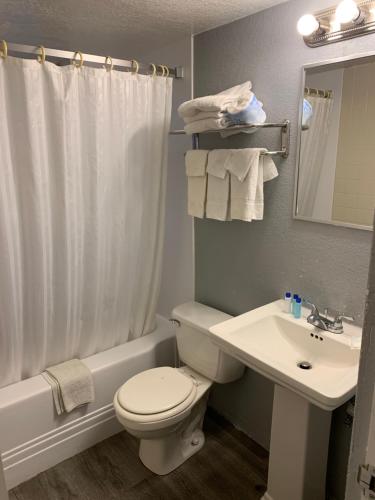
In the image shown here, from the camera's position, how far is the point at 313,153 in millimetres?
1687

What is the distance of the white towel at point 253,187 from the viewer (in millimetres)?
1744

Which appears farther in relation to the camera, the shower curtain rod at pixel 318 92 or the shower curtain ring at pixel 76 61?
the shower curtain ring at pixel 76 61

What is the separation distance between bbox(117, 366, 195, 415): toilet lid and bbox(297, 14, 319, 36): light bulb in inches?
66.1

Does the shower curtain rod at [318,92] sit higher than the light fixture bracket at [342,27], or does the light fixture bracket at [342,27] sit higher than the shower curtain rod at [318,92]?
the light fixture bracket at [342,27]

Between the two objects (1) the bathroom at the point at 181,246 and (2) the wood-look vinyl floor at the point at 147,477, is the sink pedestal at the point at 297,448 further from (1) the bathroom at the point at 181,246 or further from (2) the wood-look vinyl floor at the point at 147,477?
(2) the wood-look vinyl floor at the point at 147,477

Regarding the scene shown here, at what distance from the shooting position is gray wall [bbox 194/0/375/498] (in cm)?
162

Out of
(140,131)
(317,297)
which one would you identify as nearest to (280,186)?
(317,297)

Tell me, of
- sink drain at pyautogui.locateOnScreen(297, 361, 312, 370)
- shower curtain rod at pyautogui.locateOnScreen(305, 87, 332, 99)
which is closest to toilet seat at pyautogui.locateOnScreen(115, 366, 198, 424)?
sink drain at pyautogui.locateOnScreen(297, 361, 312, 370)

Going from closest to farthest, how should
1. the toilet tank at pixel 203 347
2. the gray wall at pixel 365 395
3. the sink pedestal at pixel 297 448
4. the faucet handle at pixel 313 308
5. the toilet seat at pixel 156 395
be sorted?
the gray wall at pixel 365 395 < the sink pedestal at pixel 297 448 < the faucet handle at pixel 313 308 < the toilet seat at pixel 156 395 < the toilet tank at pixel 203 347

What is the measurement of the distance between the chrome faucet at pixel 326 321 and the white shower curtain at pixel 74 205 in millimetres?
1027

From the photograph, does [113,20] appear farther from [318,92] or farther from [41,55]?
[318,92]

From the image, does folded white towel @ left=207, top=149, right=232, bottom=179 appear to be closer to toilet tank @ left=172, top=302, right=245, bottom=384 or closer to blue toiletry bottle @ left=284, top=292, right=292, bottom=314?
blue toiletry bottle @ left=284, top=292, right=292, bottom=314

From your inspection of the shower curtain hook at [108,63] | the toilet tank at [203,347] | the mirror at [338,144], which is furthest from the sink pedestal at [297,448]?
the shower curtain hook at [108,63]

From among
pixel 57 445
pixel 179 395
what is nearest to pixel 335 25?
pixel 179 395
